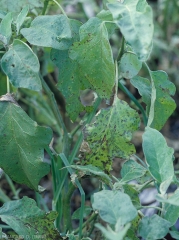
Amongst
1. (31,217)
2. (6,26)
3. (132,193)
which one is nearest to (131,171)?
(132,193)

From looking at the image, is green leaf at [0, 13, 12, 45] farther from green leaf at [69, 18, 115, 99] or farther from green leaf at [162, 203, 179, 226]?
green leaf at [162, 203, 179, 226]

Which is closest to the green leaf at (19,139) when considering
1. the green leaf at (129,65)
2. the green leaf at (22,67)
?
the green leaf at (22,67)

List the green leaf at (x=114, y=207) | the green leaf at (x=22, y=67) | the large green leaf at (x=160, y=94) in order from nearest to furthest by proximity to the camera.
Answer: the green leaf at (x=114, y=207) < the green leaf at (x=22, y=67) < the large green leaf at (x=160, y=94)

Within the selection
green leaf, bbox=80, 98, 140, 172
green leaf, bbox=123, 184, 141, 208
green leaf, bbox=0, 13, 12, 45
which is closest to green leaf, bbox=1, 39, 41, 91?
green leaf, bbox=0, 13, 12, 45

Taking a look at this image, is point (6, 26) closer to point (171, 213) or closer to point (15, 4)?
point (15, 4)

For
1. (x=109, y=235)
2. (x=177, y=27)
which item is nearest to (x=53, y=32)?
(x=109, y=235)

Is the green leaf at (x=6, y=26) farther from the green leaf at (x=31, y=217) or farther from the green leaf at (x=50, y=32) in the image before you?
the green leaf at (x=31, y=217)
